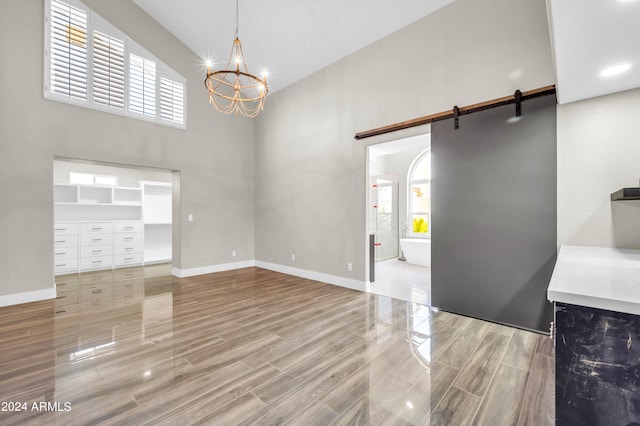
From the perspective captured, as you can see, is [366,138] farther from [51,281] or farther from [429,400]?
[51,281]

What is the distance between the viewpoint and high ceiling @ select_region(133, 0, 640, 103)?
145 centimetres

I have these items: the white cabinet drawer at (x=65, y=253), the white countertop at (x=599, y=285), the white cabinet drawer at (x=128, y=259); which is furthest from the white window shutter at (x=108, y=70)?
the white countertop at (x=599, y=285)

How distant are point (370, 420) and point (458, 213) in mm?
2563

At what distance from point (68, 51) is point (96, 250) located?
3865 millimetres

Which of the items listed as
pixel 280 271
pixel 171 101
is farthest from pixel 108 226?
pixel 280 271

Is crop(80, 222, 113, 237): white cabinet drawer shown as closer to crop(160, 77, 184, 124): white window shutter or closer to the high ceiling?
crop(160, 77, 184, 124): white window shutter

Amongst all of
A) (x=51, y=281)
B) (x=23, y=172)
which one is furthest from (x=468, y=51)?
(x=51, y=281)

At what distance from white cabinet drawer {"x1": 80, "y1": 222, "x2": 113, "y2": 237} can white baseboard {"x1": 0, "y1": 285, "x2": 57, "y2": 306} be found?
206 centimetres

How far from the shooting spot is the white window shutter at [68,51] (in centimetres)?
401

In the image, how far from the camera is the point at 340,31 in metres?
4.15

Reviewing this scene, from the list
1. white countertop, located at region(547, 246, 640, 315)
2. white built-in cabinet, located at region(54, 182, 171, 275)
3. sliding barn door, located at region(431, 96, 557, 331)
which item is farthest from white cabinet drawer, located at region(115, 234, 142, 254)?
white countertop, located at region(547, 246, 640, 315)

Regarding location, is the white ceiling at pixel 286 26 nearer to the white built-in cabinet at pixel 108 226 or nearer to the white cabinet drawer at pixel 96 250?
the white built-in cabinet at pixel 108 226

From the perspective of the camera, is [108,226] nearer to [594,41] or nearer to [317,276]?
[317,276]

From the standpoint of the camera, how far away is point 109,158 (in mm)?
4512
